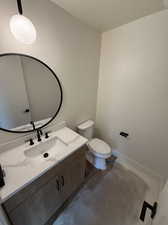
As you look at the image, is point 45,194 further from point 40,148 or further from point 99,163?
point 99,163

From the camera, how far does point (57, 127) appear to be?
5.03ft

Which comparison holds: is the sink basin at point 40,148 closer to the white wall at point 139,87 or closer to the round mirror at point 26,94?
the round mirror at point 26,94

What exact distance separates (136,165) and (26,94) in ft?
7.00

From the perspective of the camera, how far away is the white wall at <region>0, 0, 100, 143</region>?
0.98 meters

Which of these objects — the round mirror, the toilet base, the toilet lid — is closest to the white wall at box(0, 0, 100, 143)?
the round mirror

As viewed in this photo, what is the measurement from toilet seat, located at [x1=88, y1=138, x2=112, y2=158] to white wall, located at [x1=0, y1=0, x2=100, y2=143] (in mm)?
508

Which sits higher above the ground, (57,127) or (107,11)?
(107,11)

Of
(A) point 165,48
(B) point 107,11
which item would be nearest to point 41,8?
(B) point 107,11

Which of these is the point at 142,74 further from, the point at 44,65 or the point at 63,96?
the point at 44,65

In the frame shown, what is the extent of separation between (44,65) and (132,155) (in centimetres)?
206

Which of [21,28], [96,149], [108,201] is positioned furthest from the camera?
[96,149]

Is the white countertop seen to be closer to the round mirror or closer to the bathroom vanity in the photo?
the bathroom vanity

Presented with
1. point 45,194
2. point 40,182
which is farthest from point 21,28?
point 45,194

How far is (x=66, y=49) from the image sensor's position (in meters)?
1.38
